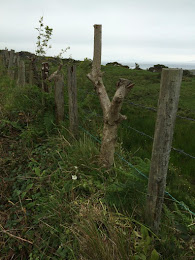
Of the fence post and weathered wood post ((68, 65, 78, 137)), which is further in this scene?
the fence post

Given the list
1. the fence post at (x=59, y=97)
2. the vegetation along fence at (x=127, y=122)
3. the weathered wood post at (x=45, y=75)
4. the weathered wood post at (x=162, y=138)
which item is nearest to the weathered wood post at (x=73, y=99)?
the vegetation along fence at (x=127, y=122)

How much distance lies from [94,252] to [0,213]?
137 centimetres

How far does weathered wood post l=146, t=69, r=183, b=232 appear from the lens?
1.58m

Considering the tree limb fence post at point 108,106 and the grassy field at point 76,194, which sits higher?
the tree limb fence post at point 108,106

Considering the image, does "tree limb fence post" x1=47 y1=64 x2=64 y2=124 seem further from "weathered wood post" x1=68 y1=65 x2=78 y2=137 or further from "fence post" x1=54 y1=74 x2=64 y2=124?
"weathered wood post" x1=68 y1=65 x2=78 y2=137

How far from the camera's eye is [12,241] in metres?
2.24

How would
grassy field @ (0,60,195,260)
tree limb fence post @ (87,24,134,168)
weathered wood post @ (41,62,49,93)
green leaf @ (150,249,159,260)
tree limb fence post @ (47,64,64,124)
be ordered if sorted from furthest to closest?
weathered wood post @ (41,62,49,93)
tree limb fence post @ (47,64,64,124)
tree limb fence post @ (87,24,134,168)
grassy field @ (0,60,195,260)
green leaf @ (150,249,159,260)

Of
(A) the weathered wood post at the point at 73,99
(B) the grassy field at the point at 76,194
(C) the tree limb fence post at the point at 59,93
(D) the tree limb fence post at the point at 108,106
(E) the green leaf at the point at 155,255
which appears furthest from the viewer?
(C) the tree limb fence post at the point at 59,93

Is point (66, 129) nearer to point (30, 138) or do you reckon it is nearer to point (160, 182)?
point (30, 138)

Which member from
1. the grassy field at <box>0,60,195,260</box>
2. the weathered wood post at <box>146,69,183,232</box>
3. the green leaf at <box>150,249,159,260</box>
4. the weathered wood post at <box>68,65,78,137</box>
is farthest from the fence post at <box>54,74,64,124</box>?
the green leaf at <box>150,249,159,260</box>

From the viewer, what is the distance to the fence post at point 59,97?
13.5ft

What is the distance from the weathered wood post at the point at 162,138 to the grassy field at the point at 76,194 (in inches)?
5.9

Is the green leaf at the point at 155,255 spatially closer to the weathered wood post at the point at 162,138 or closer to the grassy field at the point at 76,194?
the grassy field at the point at 76,194

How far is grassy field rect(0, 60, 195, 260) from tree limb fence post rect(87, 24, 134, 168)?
148mm
